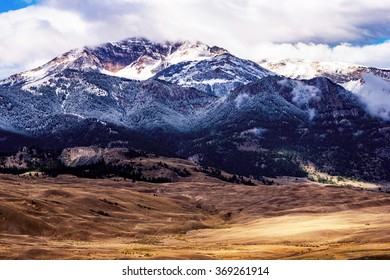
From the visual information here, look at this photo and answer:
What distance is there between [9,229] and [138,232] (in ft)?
137

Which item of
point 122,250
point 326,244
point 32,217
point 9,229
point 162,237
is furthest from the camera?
point 162,237

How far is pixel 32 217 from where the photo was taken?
173500 mm

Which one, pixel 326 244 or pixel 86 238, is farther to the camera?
pixel 86 238

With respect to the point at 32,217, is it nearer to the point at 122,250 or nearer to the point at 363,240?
the point at 122,250

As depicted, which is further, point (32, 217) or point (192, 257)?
point (32, 217)

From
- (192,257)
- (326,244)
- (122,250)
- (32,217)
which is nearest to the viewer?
(192,257)

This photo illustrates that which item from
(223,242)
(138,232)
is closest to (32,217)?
(138,232)

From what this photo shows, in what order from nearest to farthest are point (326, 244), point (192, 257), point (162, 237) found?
point (192, 257) → point (326, 244) → point (162, 237)

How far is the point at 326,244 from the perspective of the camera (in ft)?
472
